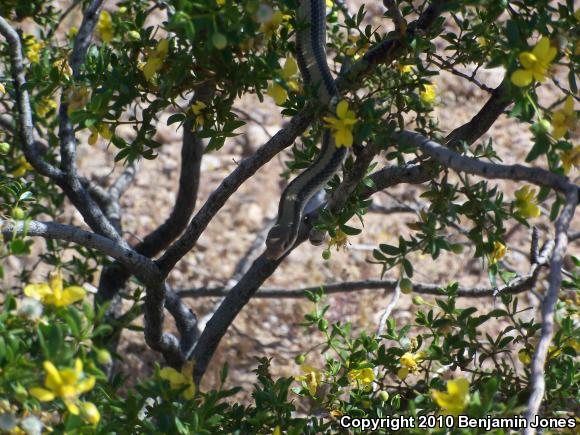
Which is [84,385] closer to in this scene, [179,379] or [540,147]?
[179,379]

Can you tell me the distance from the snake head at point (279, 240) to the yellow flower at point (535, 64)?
2.93 ft

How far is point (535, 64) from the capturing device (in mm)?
1338

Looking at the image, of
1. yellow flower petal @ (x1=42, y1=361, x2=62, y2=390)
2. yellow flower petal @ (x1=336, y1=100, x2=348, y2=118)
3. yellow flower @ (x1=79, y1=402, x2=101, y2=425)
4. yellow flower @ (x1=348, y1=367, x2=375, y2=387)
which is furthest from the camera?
yellow flower @ (x1=348, y1=367, x2=375, y2=387)

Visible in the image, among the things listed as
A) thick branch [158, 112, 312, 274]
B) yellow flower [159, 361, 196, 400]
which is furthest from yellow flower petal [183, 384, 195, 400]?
thick branch [158, 112, 312, 274]

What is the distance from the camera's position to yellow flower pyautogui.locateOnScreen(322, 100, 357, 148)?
1469 millimetres

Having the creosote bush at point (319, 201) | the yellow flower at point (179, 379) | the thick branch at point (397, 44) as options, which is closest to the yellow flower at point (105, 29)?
the creosote bush at point (319, 201)

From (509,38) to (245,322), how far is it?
2872mm

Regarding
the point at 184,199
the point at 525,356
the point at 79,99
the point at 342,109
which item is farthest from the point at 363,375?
the point at 184,199

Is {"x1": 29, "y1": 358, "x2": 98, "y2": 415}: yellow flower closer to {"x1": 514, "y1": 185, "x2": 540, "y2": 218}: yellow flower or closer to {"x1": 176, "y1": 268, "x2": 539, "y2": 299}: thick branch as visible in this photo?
{"x1": 514, "y1": 185, "x2": 540, "y2": 218}: yellow flower

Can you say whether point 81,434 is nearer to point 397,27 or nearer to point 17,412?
point 17,412
